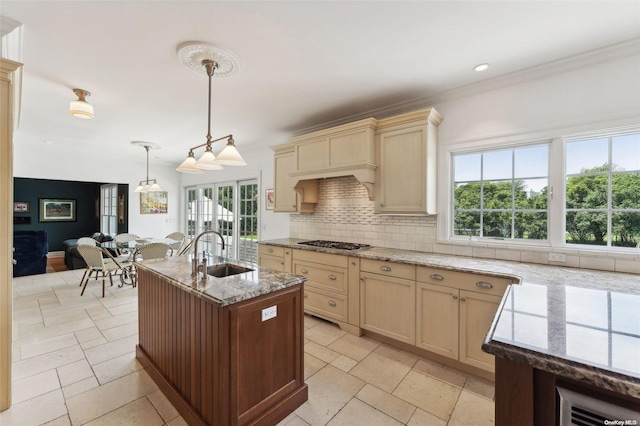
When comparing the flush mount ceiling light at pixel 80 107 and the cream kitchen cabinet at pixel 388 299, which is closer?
the cream kitchen cabinet at pixel 388 299

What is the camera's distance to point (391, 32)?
6.20 feet

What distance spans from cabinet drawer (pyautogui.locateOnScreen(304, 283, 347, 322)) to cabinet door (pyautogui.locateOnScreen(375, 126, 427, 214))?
1147 mm

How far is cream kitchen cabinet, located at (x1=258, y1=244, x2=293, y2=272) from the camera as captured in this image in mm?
3551

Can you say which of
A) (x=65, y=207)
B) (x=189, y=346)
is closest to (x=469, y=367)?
(x=189, y=346)

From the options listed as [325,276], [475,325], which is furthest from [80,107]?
[475,325]

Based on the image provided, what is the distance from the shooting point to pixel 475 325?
7.14 feet

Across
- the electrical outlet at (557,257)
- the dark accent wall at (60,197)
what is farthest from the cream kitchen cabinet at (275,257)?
the dark accent wall at (60,197)

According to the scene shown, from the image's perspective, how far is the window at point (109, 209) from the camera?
7000 mm

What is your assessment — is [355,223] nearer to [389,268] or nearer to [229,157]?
[389,268]

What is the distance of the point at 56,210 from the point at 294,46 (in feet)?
32.3

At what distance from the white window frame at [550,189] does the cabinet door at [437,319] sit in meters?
0.71

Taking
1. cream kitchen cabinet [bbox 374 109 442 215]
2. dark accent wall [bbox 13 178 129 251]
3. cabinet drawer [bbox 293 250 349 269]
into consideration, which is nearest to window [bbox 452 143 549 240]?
cream kitchen cabinet [bbox 374 109 442 215]

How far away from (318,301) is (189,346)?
174 cm

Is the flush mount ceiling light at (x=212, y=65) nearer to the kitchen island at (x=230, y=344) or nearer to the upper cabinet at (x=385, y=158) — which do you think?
the kitchen island at (x=230, y=344)
